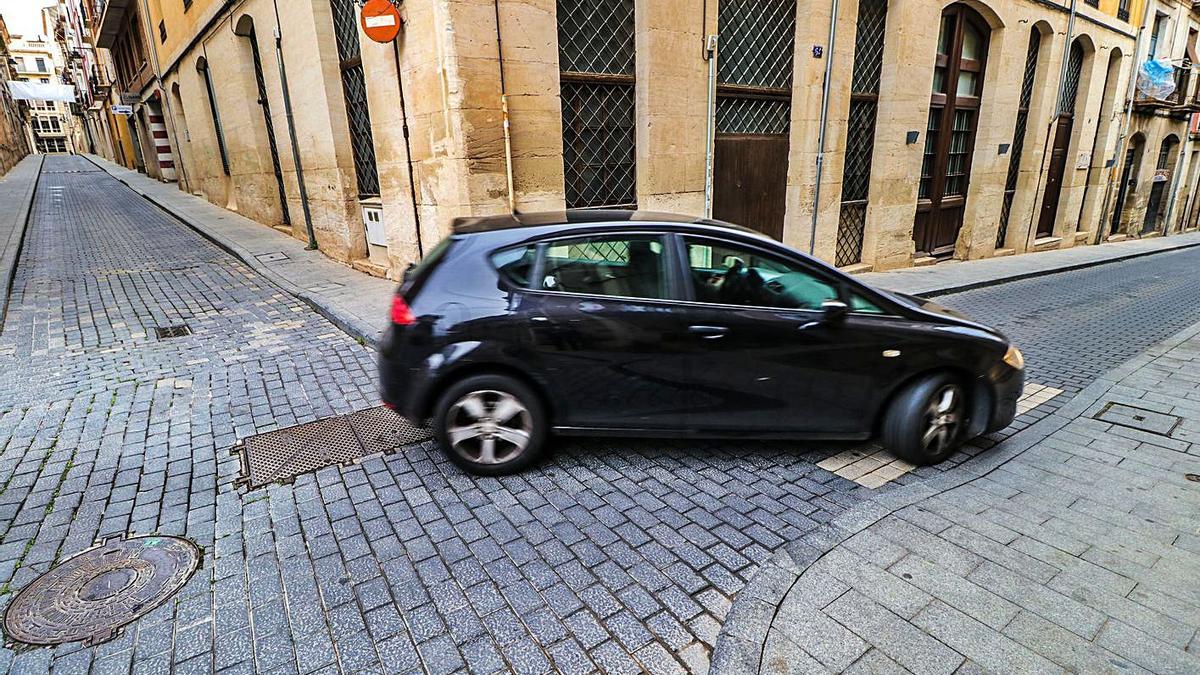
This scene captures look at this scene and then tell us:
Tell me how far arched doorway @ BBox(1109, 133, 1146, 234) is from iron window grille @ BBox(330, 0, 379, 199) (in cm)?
2557

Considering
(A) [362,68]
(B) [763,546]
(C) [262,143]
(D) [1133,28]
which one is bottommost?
(B) [763,546]

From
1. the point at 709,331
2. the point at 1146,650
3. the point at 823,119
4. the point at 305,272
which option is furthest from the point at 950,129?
the point at 305,272

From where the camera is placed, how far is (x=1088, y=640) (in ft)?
8.09

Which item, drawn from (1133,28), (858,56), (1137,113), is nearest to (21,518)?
(858,56)

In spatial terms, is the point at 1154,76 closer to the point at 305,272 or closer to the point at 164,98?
the point at 305,272

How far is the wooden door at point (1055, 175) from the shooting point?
17.3 m

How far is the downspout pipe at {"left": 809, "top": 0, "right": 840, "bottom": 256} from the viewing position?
33.1 feet

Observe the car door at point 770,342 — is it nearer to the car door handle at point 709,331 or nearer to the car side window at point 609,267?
the car door handle at point 709,331

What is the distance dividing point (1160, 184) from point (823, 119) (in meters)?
24.9

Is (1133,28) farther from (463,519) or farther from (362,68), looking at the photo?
(463,519)

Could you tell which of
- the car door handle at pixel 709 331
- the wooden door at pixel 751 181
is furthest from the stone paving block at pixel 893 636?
the wooden door at pixel 751 181

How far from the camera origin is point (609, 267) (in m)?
3.79

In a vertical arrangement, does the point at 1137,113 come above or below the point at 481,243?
above

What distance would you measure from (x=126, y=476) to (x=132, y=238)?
43.2 ft
